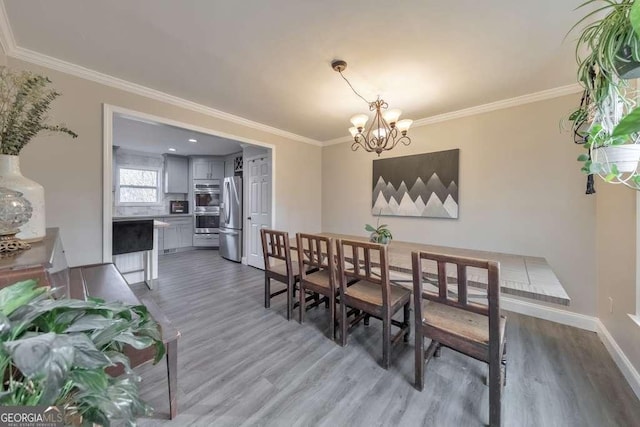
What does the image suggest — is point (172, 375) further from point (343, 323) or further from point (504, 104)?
point (504, 104)

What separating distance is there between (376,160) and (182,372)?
3449mm

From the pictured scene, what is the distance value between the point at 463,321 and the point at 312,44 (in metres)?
2.23

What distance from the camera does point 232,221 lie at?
494 cm

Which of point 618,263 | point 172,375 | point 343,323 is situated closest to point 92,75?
point 172,375

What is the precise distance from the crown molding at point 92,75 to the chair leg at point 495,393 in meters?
3.64

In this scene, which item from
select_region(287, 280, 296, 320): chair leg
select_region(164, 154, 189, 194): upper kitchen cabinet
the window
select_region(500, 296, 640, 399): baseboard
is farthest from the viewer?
select_region(164, 154, 189, 194): upper kitchen cabinet

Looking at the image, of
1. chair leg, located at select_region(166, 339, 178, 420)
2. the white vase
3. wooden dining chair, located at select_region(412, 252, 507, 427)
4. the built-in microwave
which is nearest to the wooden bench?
chair leg, located at select_region(166, 339, 178, 420)

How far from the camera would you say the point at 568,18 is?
1569mm

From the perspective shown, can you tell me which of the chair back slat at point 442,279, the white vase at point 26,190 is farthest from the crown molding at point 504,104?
the white vase at point 26,190

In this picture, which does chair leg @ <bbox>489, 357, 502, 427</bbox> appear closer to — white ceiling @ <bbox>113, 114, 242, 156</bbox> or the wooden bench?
the wooden bench

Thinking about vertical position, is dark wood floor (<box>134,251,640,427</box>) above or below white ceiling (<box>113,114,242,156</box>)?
below

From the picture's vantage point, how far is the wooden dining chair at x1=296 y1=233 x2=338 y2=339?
2.12m

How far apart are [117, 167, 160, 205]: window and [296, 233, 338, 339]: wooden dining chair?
5.24 metres

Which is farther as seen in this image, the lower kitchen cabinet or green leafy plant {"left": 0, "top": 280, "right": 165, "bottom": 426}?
the lower kitchen cabinet
